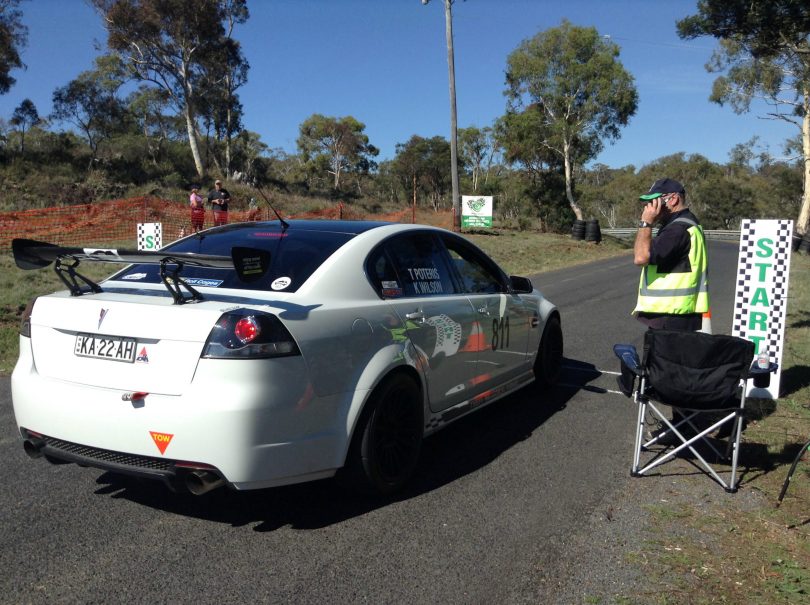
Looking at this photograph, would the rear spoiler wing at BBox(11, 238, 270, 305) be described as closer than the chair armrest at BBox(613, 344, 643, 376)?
Yes

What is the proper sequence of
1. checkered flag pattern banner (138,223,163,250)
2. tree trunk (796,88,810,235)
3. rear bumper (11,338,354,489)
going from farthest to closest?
tree trunk (796,88,810,235)
checkered flag pattern banner (138,223,163,250)
rear bumper (11,338,354,489)

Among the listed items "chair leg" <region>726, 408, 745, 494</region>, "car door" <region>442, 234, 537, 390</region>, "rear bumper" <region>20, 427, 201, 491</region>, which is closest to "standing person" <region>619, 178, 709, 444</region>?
"chair leg" <region>726, 408, 745, 494</region>

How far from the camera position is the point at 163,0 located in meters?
38.9

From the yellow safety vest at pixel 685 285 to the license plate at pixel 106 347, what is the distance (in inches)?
131

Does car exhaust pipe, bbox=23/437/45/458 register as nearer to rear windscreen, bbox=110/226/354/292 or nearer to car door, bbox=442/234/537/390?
rear windscreen, bbox=110/226/354/292

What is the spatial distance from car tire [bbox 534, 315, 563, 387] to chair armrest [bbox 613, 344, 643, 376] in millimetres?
1506

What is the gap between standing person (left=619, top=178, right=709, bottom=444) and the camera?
480cm

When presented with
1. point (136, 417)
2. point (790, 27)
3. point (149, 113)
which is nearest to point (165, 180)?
point (149, 113)

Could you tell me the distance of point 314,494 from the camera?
416cm

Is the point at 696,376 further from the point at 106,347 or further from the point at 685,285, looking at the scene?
the point at 106,347

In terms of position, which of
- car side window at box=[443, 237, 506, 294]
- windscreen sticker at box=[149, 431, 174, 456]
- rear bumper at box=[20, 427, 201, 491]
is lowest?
rear bumper at box=[20, 427, 201, 491]

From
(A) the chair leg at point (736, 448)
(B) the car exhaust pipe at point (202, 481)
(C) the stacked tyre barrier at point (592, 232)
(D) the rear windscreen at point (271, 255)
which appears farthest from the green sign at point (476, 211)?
(B) the car exhaust pipe at point (202, 481)

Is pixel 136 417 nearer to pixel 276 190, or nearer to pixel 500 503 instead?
pixel 500 503

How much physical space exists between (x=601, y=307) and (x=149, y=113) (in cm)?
4699
